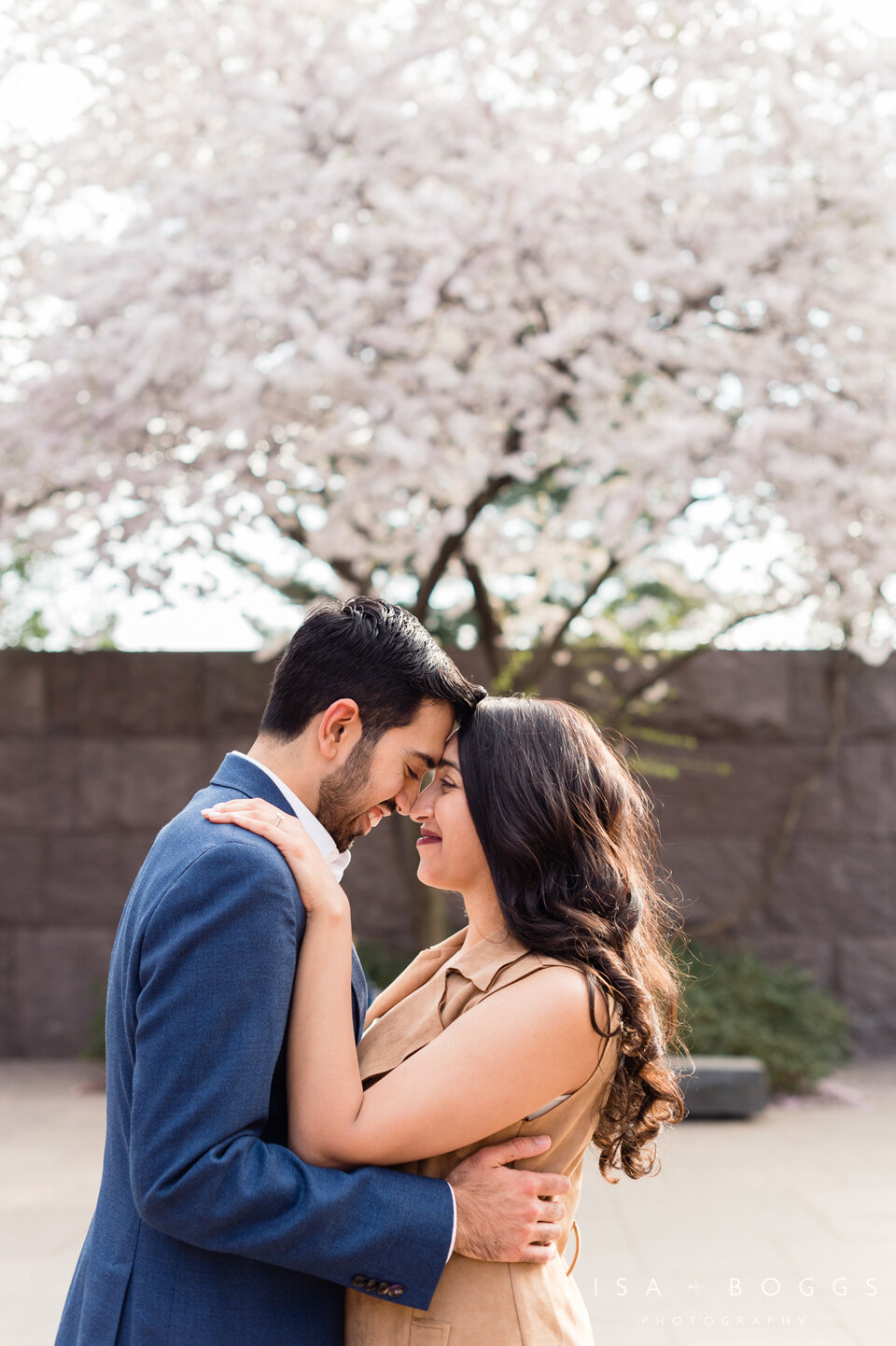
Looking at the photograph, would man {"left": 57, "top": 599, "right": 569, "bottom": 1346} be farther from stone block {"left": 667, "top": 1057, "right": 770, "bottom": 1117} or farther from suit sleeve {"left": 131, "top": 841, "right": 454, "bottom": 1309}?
stone block {"left": 667, "top": 1057, "right": 770, "bottom": 1117}

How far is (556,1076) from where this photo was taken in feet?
4.95

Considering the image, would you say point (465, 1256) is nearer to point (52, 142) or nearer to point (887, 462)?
point (887, 462)

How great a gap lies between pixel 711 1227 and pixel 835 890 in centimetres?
316

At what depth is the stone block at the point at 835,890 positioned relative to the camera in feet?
22.9

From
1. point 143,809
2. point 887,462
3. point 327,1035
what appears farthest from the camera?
point 143,809

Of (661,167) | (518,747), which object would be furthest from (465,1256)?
(661,167)

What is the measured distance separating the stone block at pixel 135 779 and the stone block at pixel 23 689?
0.36 meters

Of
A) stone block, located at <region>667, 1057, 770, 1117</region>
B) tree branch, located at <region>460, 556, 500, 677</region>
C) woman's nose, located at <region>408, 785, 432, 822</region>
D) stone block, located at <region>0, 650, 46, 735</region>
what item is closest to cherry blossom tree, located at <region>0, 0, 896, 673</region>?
tree branch, located at <region>460, 556, 500, 677</region>

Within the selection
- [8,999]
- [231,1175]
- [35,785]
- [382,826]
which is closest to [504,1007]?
[231,1175]

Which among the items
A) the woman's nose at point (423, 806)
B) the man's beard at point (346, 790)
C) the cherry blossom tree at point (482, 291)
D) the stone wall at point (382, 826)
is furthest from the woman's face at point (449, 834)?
the stone wall at point (382, 826)

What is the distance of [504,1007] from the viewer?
1.52 m

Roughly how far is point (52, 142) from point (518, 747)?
6.07m

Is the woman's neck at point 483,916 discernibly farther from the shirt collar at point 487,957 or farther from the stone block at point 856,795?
the stone block at point 856,795

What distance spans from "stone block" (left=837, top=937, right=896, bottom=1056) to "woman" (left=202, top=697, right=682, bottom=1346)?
5523 millimetres
